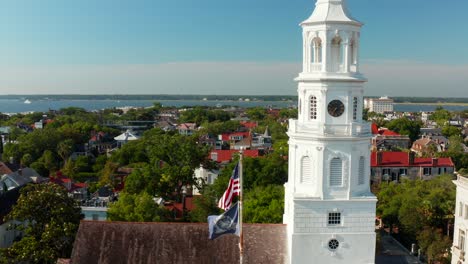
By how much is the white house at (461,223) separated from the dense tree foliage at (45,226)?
28.2m

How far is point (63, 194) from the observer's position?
109ft

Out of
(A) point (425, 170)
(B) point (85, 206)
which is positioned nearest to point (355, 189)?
(B) point (85, 206)

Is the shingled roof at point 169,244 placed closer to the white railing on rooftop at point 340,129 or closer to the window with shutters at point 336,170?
the window with shutters at point 336,170

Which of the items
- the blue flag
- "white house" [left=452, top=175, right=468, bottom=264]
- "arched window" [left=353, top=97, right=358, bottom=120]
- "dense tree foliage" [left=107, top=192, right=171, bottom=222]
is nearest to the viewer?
the blue flag

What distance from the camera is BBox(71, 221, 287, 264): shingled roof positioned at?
76.0 ft

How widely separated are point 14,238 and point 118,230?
→ 2472cm

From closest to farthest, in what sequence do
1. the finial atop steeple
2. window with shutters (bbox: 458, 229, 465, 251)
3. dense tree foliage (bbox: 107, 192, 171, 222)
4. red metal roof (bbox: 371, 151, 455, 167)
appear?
the finial atop steeple → window with shutters (bbox: 458, 229, 465, 251) → dense tree foliage (bbox: 107, 192, 171, 222) → red metal roof (bbox: 371, 151, 455, 167)

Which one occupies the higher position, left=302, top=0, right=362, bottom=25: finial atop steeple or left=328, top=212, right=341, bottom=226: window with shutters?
left=302, top=0, right=362, bottom=25: finial atop steeple

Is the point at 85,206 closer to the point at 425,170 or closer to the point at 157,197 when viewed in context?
→ the point at 157,197

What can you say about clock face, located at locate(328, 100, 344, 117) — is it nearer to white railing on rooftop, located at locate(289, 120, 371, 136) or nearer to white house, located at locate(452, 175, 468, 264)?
white railing on rooftop, located at locate(289, 120, 371, 136)

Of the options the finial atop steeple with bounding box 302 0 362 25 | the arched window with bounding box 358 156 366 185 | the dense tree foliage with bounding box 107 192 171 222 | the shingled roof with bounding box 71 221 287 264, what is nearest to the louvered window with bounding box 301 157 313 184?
the arched window with bounding box 358 156 366 185

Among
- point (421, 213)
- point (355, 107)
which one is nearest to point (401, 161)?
point (421, 213)

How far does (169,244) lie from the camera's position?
23.7 meters

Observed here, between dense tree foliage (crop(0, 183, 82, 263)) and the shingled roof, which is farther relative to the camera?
dense tree foliage (crop(0, 183, 82, 263))
